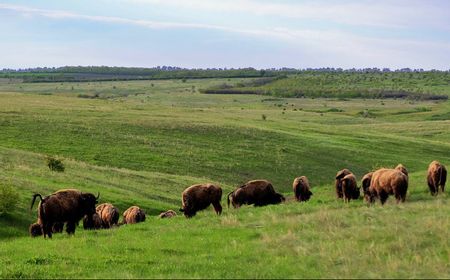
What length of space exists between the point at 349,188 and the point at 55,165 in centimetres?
2014

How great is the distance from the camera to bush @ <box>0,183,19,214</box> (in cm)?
2327

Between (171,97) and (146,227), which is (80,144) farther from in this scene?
(171,97)

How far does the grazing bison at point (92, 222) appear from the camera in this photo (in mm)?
23244

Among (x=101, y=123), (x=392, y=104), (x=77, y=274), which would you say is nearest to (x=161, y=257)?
(x=77, y=274)

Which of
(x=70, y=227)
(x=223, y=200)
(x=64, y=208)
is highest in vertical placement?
(x=64, y=208)

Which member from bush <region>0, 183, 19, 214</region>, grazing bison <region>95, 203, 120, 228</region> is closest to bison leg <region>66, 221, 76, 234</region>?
grazing bison <region>95, 203, 120, 228</region>

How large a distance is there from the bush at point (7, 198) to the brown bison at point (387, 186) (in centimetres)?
1471

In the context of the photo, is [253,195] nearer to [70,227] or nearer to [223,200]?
[223,200]

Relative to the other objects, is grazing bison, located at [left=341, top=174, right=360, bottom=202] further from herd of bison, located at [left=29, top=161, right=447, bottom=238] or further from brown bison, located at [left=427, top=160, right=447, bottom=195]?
brown bison, located at [left=427, top=160, right=447, bottom=195]

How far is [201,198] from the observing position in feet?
80.7

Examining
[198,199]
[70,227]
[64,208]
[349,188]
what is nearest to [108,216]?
[198,199]

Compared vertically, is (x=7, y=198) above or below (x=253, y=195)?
above

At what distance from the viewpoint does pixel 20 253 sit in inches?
653

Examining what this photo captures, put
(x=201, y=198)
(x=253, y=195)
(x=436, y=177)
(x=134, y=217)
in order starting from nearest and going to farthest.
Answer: (x=201, y=198) → (x=134, y=217) → (x=436, y=177) → (x=253, y=195)
